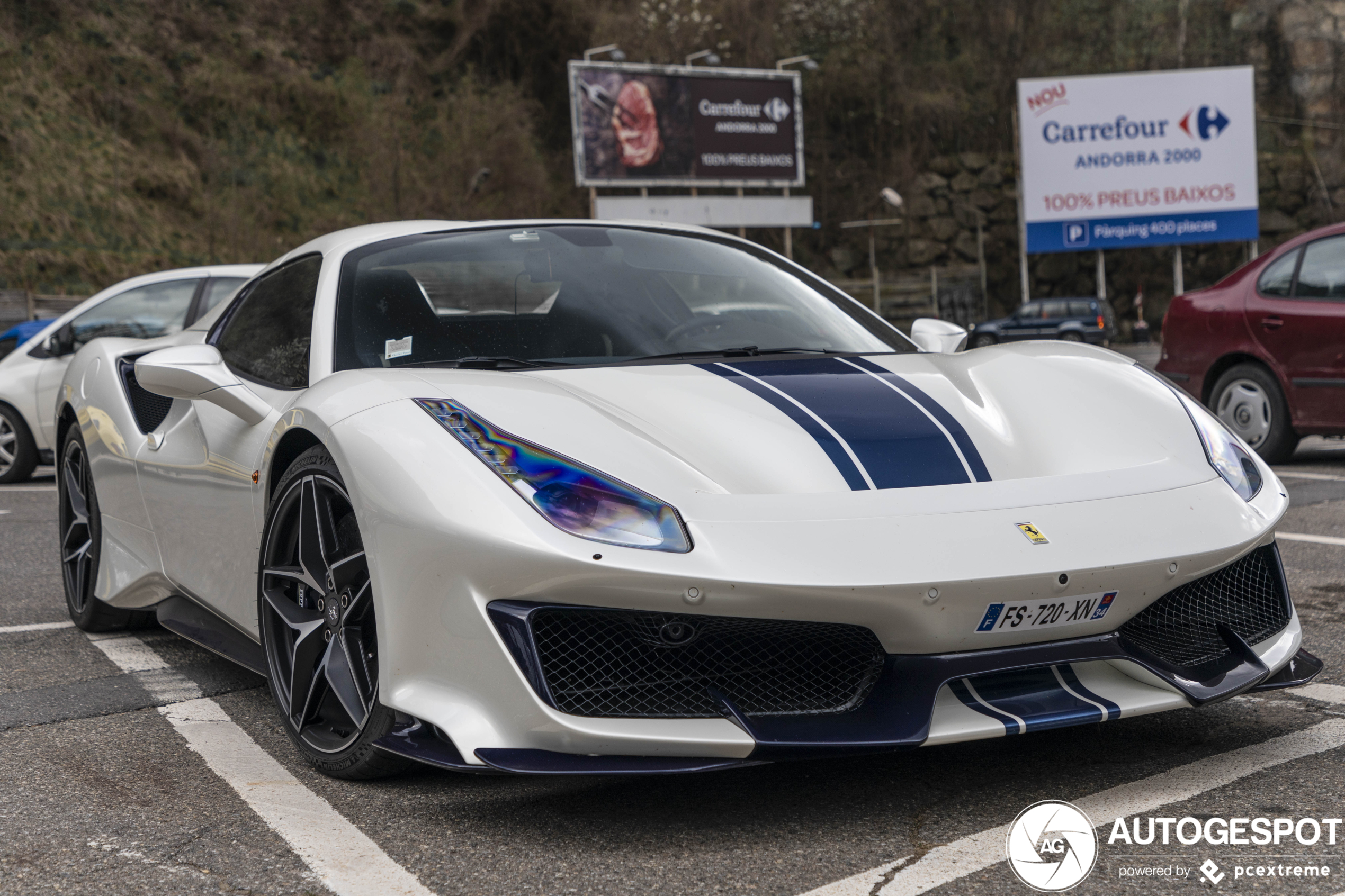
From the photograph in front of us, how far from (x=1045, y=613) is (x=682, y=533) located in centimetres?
65

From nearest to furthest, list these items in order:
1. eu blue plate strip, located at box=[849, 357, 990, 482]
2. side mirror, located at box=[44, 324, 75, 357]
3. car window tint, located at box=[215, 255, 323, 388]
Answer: eu blue plate strip, located at box=[849, 357, 990, 482], car window tint, located at box=[215, 255, 323, 388], side mirror, located at box=[44, 324, 75, 357]

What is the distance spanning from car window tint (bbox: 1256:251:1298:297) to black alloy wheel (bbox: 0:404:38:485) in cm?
836

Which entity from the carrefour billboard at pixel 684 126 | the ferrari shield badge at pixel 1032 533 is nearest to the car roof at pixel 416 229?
the ferrari shield badge at pixel 1032 533

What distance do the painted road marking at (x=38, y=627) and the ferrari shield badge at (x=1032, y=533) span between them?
11.6 ft

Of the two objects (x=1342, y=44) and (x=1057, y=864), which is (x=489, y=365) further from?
(x=1342, y=44)

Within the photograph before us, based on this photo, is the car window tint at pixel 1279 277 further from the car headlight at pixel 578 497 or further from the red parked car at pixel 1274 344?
the car headlight at pixel 578 497

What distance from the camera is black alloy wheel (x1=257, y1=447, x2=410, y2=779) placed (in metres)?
2.59

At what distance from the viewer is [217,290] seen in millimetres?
9273

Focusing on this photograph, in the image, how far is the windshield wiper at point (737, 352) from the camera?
10.4 feet

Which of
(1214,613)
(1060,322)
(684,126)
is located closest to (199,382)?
(1214,613)

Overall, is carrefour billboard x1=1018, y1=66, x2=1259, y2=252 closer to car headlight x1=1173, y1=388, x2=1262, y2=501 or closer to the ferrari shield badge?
car headlight x1=1173, y1=388, x2=1262, y2=501

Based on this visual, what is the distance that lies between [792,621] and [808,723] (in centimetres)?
18

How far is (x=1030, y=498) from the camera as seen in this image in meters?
2.44

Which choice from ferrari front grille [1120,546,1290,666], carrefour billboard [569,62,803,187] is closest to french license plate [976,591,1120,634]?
ferrari front grille [1120,546,1290,666]
